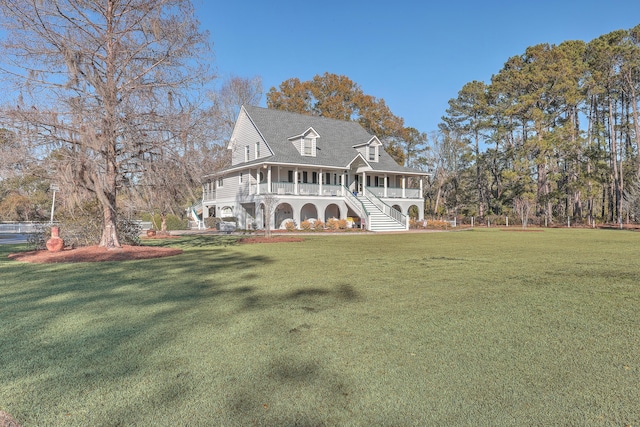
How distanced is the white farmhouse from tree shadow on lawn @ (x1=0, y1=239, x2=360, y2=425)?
18080 mm

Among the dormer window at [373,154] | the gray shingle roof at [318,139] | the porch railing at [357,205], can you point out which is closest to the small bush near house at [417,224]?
the gray shingle roof at [318,139]

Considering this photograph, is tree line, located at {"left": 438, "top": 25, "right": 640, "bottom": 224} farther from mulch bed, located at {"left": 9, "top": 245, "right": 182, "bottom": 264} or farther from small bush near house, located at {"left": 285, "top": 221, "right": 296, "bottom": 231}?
mulch bed, located at {"left": 9, "top": 245, "right": 182, "bottom": 264}

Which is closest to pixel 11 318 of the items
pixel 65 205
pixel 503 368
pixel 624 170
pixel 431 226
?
pixel 503 368

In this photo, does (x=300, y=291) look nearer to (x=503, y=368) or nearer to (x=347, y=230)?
(x=503, y=368)

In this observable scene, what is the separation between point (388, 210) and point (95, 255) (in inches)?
800

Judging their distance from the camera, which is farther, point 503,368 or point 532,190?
point 532,190

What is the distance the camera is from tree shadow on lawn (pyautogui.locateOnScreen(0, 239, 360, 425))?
2555mm

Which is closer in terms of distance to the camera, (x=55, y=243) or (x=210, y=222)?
(x=55, y=243)

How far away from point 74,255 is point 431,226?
2483cm

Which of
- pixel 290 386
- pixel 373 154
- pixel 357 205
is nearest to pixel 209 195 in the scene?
pixel 357 205

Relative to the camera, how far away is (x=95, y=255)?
10773 mm

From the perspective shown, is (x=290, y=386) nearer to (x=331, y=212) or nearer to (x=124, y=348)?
(x=124, y=348)

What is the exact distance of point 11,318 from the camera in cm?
469

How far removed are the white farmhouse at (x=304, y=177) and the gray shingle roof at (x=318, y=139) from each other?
70mm
